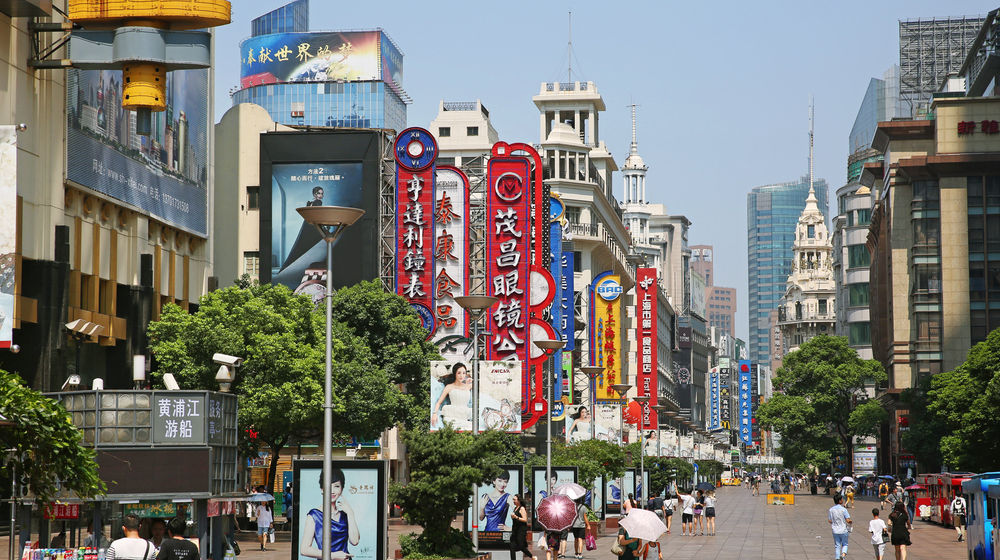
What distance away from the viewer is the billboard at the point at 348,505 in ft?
84.9

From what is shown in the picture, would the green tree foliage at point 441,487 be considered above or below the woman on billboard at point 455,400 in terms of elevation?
below

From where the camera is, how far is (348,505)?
2609cm

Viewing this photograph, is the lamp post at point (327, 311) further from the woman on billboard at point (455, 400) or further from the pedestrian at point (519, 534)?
the woman on billboard at point (455, 400)

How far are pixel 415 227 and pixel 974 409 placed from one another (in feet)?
97.2

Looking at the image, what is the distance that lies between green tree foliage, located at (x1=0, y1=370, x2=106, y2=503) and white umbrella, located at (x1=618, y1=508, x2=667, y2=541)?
32.7 feet

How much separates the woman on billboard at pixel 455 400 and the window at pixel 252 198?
3334 centimetres

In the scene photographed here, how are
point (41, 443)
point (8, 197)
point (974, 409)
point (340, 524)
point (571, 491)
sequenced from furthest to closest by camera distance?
point (974, 409) < point (571, 491) < point (8, 197) < point (340, 524) < point (41, 443)

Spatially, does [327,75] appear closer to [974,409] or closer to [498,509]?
[974,409]

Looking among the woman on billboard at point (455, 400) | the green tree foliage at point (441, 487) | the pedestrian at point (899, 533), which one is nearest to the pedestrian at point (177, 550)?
the green tree foliage at point (441, 487)

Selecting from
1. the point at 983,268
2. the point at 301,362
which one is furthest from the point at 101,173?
the point at 983,268

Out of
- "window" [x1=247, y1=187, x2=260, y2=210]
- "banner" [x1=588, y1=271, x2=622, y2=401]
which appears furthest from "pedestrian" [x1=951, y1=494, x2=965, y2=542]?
"banner" [x1=588, y1=271, x2=622, y2=401]

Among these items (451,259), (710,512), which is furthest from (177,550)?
(451,259)

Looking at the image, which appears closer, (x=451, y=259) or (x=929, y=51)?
(x=451, y=259)

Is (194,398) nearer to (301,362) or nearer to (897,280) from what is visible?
(301,362)
